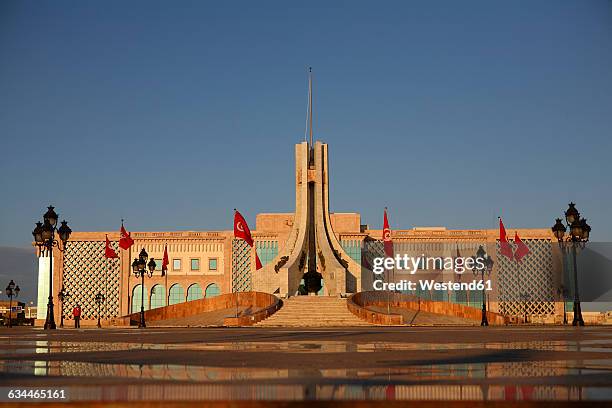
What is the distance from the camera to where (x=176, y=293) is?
2990 inches

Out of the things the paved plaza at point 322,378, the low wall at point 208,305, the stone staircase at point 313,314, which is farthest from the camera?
the low wall at point 208,305

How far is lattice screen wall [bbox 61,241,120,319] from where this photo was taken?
250 feet

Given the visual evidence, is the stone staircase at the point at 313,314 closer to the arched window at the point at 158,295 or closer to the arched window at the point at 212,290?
the arched window at the point at 212,290

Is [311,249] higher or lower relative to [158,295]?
higher

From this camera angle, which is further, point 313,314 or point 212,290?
point 212,290

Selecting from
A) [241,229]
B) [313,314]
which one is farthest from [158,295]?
[313,314]

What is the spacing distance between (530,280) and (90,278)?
150ft

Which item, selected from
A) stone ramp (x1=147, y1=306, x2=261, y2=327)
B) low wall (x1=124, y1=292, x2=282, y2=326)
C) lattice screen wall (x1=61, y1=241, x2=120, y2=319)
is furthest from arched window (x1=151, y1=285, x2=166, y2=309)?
stone ramp (x1=147, y1=306, x2=261, y2=327)

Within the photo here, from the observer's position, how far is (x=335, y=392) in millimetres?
4113

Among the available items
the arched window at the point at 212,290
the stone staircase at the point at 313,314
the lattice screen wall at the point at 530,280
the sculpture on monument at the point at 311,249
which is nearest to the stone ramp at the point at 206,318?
the stone staircase at the point at 313,314

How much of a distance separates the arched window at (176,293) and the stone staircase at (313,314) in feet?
127

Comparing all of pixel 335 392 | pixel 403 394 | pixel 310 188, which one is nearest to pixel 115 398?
pixel 335 392

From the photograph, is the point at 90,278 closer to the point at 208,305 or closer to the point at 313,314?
the point at 208,305

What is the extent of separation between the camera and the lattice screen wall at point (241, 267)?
246ft
